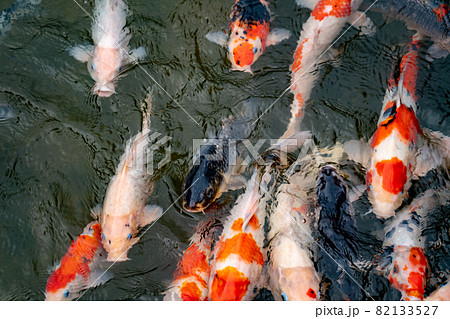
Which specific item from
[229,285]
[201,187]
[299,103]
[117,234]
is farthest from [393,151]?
[117,234]

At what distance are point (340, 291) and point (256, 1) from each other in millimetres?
3735

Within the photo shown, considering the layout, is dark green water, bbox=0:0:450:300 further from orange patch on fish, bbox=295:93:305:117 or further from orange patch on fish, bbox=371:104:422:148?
orange patch on fish, bbox=371:104:422:148

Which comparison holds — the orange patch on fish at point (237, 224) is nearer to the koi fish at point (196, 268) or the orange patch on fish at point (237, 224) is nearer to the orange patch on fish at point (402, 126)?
the koi fish at point (196, 268)

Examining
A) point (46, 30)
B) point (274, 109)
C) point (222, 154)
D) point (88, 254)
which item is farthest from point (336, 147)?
point (46, 30)

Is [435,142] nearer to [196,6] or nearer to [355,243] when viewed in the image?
[355,243]

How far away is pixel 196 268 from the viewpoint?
14.4ft

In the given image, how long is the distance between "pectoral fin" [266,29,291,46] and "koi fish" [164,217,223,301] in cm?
248

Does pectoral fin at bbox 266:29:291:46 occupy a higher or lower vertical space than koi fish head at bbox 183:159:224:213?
higher

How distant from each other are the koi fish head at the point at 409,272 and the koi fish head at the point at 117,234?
115 inches

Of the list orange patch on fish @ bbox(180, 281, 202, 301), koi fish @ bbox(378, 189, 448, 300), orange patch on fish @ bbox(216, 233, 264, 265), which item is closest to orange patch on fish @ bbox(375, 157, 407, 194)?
koi fish @ bbox(378, 189, 448, 300)

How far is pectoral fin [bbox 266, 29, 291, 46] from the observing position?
17.4ft

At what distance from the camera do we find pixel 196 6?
220 inches

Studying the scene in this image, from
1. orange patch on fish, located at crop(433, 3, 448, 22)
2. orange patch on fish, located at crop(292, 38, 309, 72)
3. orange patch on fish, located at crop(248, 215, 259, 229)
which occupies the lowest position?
orange patch on fish, located at crop(248, 215, 259, 229)

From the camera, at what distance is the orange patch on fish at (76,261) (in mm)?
4383
